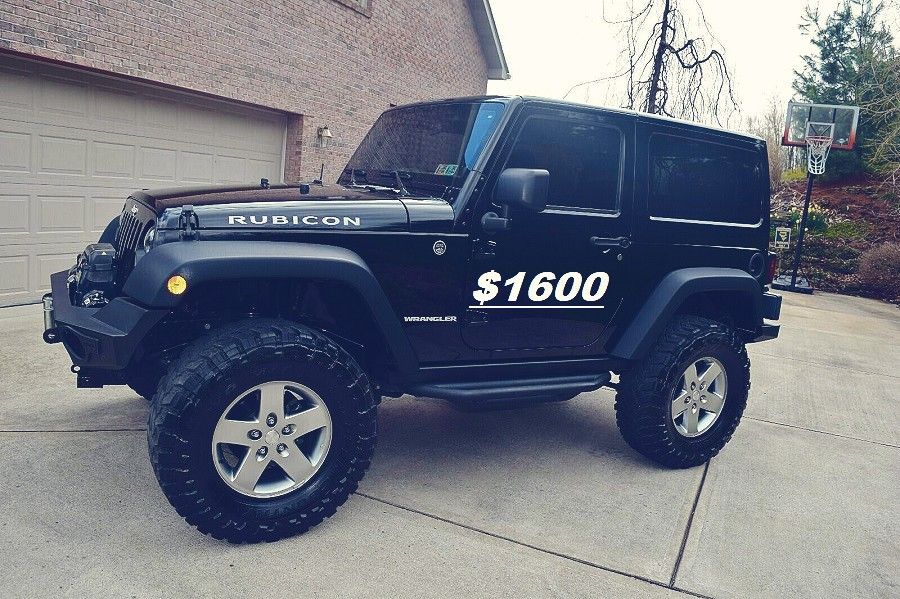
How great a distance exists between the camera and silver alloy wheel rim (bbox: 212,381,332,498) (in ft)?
10.4

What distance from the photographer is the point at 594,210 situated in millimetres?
4094

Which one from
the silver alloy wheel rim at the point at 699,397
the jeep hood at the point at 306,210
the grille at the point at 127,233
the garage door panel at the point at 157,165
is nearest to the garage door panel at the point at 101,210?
the garage door panel at the point at 157,165

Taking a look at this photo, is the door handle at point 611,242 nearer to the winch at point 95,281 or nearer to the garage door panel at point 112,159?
the winch at point 95,281

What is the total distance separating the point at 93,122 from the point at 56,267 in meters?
1.54

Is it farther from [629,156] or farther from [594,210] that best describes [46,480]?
[629,156]

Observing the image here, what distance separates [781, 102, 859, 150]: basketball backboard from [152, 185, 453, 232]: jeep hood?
15749mm

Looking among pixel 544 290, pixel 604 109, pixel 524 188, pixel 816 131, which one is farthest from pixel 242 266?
pixel 816 131

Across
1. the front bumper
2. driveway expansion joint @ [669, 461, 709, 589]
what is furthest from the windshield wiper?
driveway expansion joint @ [669, 461, 709, 589]

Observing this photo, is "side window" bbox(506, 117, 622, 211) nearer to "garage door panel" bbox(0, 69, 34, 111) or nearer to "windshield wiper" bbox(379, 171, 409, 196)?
"windshield wiper" bbox(379, 171, 409, 196)

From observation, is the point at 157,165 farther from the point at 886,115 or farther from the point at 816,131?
the point at 886,115

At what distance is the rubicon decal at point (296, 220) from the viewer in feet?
10.4

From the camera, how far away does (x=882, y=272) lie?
1534 cm

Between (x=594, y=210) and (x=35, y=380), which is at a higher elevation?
(x=594, y=210)

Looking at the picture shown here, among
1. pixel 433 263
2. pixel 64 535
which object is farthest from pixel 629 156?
pixel 64 535
